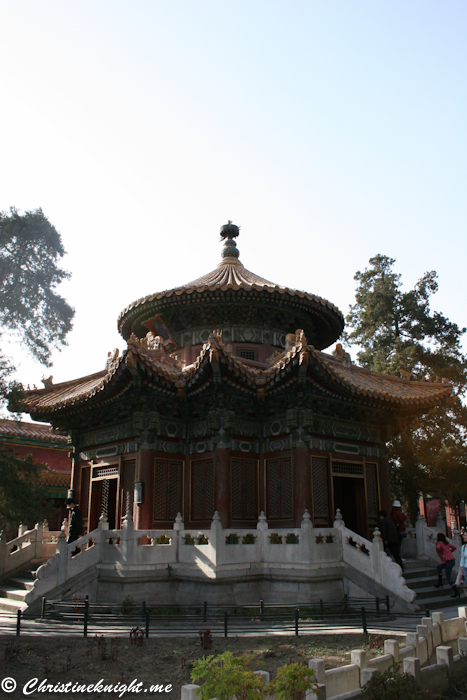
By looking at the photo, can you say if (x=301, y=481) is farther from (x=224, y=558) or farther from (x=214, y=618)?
(x=214, y=618)

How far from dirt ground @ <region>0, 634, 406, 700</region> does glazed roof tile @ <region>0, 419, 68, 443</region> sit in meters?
19.3

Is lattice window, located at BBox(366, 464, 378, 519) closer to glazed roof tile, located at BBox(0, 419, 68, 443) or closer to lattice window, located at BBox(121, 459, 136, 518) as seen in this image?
lattice window, located at BBox(121, 459, 136, 518)

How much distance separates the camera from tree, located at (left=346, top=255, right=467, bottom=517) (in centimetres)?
2369

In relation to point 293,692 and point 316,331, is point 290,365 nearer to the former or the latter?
point 316,331

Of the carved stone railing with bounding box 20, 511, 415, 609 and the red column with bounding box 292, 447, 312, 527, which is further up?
the red column with bounding box 292, 447, 312, 527

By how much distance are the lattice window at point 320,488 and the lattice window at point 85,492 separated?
22.6 feet

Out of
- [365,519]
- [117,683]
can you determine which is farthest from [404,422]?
[117,683]

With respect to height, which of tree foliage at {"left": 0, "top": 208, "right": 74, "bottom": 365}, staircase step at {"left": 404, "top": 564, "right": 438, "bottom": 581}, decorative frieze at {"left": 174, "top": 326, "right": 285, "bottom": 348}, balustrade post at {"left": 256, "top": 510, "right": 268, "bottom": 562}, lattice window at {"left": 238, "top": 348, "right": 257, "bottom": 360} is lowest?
staircase step at {"left": 404, "top": 564, "right": 438, "bottom": 581}

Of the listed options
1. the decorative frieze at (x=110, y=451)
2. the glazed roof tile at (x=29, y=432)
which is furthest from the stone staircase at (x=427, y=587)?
the glazed roof tile at (x=29, y=432)

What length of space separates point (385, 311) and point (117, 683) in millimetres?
25503

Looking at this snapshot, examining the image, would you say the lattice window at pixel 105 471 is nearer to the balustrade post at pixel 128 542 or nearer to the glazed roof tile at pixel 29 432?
the balustrade post at pixel 128 542

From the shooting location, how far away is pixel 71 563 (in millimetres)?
12703

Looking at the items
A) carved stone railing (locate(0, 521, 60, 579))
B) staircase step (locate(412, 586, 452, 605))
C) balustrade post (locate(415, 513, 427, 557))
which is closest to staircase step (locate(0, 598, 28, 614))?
carved stone railing (locate(0, 521, 60, 579))

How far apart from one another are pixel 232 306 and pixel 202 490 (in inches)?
214
